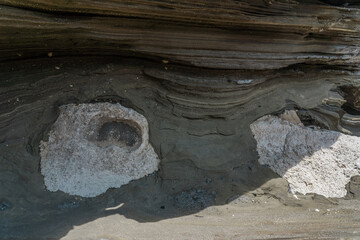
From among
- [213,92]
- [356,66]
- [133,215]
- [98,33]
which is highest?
[98,33]

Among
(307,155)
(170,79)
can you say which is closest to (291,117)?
(307,155)

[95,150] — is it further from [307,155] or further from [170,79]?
[307,155]

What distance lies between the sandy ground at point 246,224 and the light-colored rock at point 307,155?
0.41 meters

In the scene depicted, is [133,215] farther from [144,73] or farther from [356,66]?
[356,66]

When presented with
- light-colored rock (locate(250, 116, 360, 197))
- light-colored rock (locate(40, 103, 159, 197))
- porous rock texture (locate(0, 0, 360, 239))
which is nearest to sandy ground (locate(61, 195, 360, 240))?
porous rock texture (locate(0, 0, 360, 239))

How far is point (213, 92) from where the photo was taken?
376 cm

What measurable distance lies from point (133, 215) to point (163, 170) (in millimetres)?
791

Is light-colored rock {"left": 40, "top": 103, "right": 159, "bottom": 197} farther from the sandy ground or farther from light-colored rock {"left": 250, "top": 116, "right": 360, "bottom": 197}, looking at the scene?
light-colored rock {"left": 250, "top": 116, "right": 360, "bottom": 197}

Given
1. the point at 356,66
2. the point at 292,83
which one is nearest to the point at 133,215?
the point at 292,83

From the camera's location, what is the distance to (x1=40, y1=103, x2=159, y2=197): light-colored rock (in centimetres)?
318

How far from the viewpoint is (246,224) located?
8.86 feet

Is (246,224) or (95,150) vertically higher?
(95,150)

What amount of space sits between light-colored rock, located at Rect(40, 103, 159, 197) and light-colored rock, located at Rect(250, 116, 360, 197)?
1424mm

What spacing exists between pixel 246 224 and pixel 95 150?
1751 millimetres
